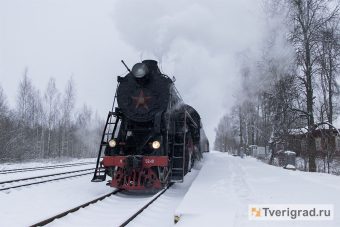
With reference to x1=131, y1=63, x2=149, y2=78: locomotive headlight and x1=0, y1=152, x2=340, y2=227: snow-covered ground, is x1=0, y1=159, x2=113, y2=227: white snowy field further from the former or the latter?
x1=131, y1=63, x2=149, y2=78: locomotive headlight

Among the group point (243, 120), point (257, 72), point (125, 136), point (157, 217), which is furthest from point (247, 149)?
point (157, 217)

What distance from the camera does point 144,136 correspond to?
33.9 ft

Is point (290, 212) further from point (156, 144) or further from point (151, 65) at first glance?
point (151, 65)

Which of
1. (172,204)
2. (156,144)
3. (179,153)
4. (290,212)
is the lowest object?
(172,204)

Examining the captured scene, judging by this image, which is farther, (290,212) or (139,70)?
(139,70)

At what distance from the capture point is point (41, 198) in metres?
8.77

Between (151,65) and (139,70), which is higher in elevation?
(151,65)

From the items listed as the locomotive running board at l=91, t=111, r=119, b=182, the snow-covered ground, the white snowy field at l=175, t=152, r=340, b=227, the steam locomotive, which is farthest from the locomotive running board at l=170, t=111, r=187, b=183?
the locomotive running board at l=91, t=111, r=119, b=182

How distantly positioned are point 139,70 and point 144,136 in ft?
5.92

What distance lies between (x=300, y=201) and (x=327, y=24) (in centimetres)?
1195

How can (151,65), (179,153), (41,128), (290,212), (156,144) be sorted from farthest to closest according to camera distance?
(41,128)
(179,153)
(151,65)
(156,144)
(290,212)

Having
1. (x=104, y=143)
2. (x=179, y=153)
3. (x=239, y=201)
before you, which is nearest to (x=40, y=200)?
(x=104, y=143)

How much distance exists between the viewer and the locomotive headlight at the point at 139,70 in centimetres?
1000

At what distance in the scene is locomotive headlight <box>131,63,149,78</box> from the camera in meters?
10.0
